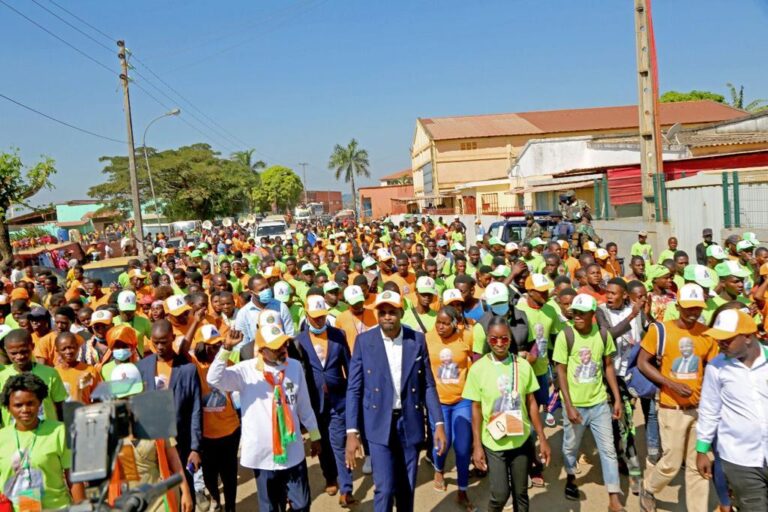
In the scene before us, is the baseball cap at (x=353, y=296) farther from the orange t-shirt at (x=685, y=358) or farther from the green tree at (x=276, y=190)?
the green tree at (x=276, y=190)

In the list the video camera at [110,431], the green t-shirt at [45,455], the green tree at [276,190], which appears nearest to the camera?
the video camera at [110,431]

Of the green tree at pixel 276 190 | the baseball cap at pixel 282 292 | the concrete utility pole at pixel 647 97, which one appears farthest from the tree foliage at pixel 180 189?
the baseball cap at pixel 282 292

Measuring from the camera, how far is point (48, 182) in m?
21.2

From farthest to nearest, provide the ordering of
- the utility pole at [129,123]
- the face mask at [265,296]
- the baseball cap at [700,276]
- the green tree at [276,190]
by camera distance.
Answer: the green tree at [276,190], the utility pole at [129,123], the face mask at [265,296], the baseball cap at [700,276]

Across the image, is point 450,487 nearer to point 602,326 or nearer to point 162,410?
point 602,326

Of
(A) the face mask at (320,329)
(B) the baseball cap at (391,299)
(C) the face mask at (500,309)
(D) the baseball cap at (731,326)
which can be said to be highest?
(B) the baseball cap at (391,299)

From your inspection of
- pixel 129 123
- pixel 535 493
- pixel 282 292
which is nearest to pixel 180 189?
pixel 129 123

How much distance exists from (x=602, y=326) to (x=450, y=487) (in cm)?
202

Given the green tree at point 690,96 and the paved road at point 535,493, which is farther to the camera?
the green tree at point 690,96

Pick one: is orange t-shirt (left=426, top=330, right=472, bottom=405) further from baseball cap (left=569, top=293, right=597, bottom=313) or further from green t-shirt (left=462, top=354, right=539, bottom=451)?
baseball cap (left=569, top=293, right=597, bottom=313)

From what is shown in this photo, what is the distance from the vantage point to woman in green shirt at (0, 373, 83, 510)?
3.61 meters

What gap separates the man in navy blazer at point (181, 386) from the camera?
463 cm

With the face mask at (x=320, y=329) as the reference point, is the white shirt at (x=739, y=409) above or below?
below

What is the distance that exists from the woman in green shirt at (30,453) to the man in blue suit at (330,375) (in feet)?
7.04
